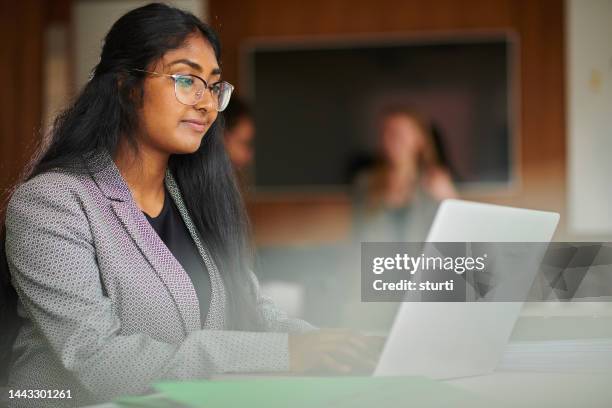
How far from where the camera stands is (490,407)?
27.9 inches

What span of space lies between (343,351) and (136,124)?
0.47 metres

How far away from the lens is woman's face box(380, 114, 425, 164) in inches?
136

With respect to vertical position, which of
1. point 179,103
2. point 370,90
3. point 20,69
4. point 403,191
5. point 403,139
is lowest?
point 403,191

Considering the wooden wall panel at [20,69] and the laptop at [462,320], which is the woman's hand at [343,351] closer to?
the laptop at [462,320]

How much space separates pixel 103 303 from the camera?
0.97m

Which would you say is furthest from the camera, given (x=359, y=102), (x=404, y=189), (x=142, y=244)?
(x=359, y=102)

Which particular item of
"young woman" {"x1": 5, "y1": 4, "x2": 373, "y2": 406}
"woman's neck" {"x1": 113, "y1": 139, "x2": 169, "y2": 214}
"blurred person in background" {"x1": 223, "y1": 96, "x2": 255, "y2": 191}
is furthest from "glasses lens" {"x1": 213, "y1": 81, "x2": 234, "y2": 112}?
A: "blurred person in background" {"x1": 223, "y1": 96, "x2": 255, "y2": 191}

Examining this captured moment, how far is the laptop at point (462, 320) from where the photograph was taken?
77 centimetres

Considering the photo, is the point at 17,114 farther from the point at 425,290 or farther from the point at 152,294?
the point at 425,290

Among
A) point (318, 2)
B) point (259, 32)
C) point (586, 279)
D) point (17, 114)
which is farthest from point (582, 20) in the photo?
point (586, 279)

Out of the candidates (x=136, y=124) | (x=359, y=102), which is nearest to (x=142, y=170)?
(x=136, y=124)

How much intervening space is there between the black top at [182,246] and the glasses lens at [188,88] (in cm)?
16

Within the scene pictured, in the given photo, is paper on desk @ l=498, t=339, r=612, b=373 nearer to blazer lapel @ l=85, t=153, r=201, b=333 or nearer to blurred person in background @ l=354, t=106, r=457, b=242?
blazer lapel @ l=85, t=153, r=201, b=333

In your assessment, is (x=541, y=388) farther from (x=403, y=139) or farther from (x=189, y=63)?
(x=403, y=139)
